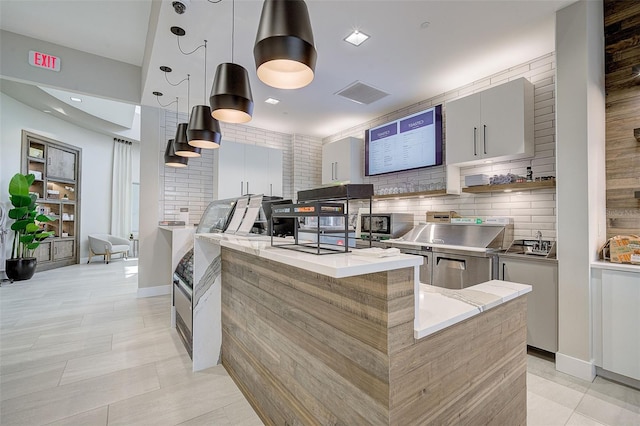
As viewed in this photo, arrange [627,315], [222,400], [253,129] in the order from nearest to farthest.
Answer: [222,400]
[627,315]
[253,129]

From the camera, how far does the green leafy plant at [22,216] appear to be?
18.3 ft

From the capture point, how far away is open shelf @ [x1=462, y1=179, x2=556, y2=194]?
2.93 metres

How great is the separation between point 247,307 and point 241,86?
5.56ft

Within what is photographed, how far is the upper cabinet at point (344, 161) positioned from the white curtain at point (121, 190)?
7159 millimetres

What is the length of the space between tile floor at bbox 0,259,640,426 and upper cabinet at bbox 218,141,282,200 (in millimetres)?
2446

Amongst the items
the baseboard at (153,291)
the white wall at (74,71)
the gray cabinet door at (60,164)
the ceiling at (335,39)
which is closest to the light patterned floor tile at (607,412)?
the ceiling at (335,39)

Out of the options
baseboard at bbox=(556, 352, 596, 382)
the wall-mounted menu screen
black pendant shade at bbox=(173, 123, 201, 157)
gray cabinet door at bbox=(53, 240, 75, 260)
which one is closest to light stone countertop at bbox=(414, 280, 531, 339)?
baseboard at bbox=(556, 352, 596, 382)

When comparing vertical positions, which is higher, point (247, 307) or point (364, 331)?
point (364, 331)

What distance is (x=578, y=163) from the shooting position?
7.82 feet

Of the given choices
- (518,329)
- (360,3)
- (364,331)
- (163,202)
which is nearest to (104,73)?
(163,202)

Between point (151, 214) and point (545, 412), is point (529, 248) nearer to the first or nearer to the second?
point (545, 412)

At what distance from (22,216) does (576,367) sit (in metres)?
8.74

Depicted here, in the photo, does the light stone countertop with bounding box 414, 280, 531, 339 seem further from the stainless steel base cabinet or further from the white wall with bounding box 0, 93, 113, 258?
the white wall with bounding box 0, 93, 113, 258

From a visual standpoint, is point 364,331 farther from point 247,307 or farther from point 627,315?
point 627,315
